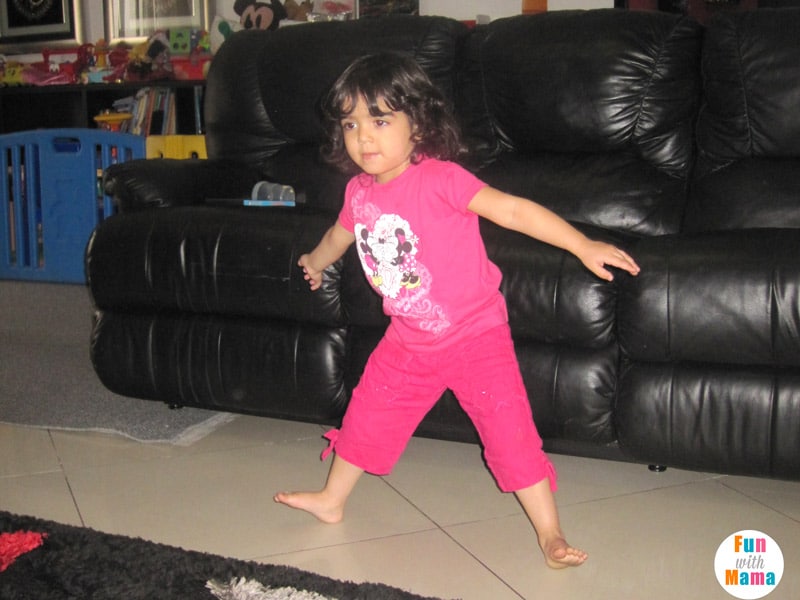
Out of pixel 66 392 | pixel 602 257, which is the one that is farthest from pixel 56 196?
pixel 602 257

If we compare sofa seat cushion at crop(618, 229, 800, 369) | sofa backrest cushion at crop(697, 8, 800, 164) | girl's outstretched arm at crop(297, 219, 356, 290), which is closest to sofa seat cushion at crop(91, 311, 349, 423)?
girl's outstretched arm at crop(297, 219, 356, 290)

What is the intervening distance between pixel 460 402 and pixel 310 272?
399mm

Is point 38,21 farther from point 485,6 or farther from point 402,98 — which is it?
point 402,98

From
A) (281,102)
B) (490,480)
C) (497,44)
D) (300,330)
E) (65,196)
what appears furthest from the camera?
(65,196)

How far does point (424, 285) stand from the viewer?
1.28 metres

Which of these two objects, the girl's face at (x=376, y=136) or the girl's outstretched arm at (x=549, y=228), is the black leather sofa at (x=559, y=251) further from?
the girl's face at (x=376, y=136)

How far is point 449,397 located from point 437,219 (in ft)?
1.24

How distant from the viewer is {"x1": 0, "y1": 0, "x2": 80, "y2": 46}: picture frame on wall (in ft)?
13.9

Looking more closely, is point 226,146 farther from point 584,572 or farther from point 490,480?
point 584,572

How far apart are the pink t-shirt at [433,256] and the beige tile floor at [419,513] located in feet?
0.97

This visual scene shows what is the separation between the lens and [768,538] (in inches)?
48.6

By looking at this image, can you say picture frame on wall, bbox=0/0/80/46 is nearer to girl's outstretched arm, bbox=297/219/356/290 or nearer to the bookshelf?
the bookshelf

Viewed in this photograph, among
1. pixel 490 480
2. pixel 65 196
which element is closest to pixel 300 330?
pixel 490 480

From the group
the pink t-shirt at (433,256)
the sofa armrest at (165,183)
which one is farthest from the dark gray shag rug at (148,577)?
the sofa armrest at (165,183)
